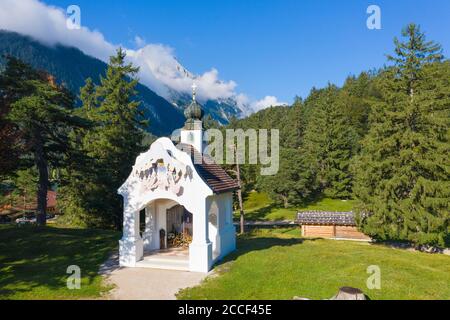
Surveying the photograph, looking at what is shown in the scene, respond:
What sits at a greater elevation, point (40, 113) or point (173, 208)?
point (40, 113)

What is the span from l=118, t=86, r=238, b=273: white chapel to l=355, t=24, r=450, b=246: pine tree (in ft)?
35.3

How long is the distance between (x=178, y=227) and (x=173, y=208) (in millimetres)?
1150

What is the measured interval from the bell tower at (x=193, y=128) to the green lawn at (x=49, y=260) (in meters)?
6.43

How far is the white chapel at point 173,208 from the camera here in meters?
12.4

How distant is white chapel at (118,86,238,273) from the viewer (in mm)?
12414

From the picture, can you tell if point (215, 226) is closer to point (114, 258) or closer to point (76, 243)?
point (114, 258)

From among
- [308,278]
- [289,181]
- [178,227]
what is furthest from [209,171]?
[289,181]

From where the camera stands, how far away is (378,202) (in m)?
20.7

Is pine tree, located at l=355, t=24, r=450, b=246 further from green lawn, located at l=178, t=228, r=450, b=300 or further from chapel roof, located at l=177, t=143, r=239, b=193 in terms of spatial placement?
chapel roof, located at l=177, t=143, r=239, b=193

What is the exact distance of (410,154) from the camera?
19891mm

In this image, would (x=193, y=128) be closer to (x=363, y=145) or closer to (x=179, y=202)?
(x=179, y=202)
